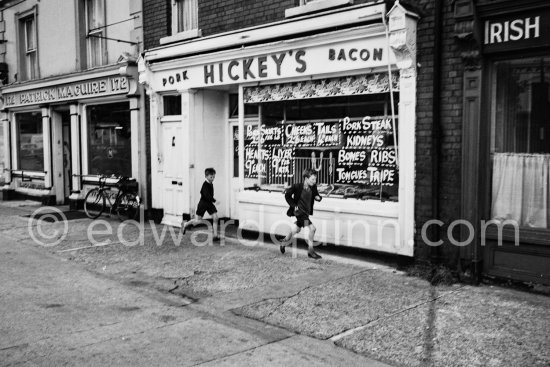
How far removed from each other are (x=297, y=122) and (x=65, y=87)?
27.6ft

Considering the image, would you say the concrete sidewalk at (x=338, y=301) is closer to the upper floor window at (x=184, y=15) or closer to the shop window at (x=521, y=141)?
the shop window at (x=521, y=141)

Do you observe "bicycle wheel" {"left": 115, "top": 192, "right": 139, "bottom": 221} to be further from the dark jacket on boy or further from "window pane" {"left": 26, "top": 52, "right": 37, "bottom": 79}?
"window pane" {"left": 26, "top": 52, "right": 37, "bottom": 79}

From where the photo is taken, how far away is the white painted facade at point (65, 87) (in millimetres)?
13523

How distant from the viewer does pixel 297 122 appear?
10.2 m

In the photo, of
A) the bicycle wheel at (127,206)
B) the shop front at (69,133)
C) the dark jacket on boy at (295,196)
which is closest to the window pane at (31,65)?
the shop front at (69,133)

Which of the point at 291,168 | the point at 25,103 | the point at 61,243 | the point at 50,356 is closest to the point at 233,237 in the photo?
the point at 291,168

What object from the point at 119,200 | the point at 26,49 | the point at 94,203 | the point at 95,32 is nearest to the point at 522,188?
the point at 119,200

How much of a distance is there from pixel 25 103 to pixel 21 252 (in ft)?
29.7

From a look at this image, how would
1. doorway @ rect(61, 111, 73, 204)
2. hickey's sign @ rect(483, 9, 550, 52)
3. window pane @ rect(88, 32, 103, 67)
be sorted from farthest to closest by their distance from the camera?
doorway @ rect(61, 111, 73, 204) → window pane @ rect(88, 32, 103, 67) → hickey's sign @ rect(483, 9, 550, 52)

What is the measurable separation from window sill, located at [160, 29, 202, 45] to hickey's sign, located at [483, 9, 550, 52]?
6.33m

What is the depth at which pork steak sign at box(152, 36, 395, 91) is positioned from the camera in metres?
8.57

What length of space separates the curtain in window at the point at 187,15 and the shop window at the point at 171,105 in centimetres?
153

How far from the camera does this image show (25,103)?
1780 centimetres

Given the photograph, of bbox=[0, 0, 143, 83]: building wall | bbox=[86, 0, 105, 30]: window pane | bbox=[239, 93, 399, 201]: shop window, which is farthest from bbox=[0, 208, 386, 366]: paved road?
bbox=[86, 0, 105, 30]: window pane
